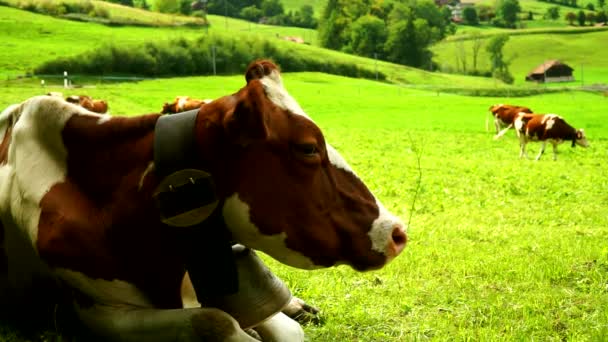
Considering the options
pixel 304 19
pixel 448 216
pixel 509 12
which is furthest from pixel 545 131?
pixel 509 12

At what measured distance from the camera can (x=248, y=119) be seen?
2.53m

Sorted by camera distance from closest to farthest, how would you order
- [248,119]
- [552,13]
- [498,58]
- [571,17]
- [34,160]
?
1. [248,119]
2. [34,160]
3. [571,17]
4. [552,13]
5. [498,58]

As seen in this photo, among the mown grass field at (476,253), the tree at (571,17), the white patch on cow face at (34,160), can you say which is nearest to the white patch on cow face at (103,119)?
the white patch on cow face at (34,160)

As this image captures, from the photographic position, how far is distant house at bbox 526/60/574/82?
5725 cm

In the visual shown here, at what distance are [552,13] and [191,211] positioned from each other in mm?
66975

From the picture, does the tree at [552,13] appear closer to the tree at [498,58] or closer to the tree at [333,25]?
the tree at [498,58]

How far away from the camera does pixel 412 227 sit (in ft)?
25.7

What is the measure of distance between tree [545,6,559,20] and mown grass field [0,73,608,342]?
43.9 m

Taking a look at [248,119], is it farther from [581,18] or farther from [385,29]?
[385,29]

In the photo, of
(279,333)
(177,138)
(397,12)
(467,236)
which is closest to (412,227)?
(467,236)

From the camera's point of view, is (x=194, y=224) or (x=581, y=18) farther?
(x=581, y=18)

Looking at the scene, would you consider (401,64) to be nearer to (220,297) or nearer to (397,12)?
(397,12)

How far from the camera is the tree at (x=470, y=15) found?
242 ft

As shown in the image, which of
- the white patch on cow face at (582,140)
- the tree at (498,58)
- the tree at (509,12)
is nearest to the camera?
the white patch on cow face at (582,140)
